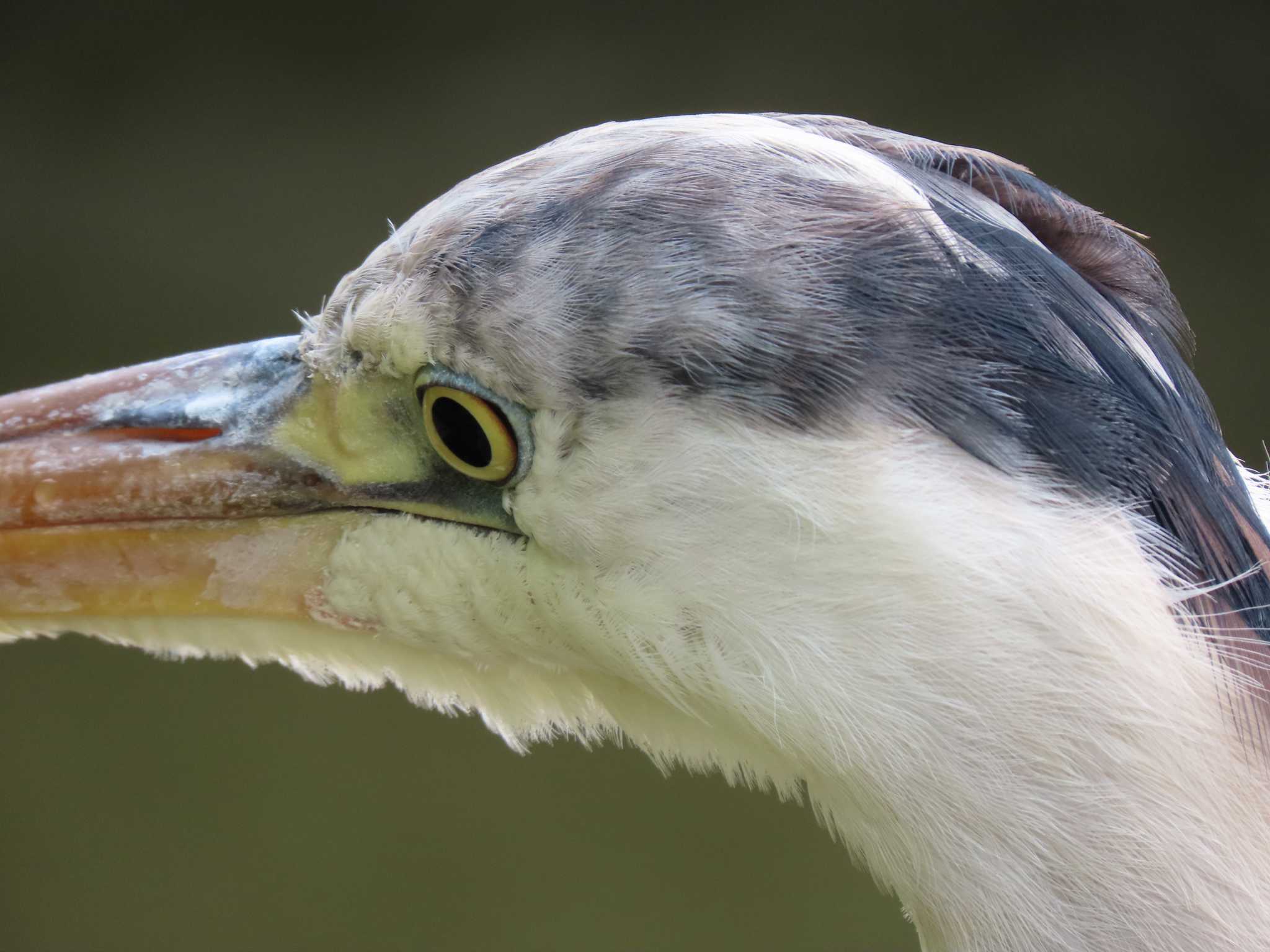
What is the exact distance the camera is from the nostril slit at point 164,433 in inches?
38.1

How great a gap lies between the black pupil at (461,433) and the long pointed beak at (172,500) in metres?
0.11

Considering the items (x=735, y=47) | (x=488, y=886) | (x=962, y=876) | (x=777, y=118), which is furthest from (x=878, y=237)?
(x=488, y=886)

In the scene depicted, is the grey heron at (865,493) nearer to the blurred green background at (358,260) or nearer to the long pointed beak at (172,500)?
the long pointed beak at (172,500)

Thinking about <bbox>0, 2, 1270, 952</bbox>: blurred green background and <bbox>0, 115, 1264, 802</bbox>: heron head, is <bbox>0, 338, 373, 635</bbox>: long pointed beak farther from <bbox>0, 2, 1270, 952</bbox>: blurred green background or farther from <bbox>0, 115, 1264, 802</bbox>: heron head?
<bbox>0, 2, 1270, 952</bbox>: blurred green background

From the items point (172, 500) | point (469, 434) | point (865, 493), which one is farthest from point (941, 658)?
point (172, 500)

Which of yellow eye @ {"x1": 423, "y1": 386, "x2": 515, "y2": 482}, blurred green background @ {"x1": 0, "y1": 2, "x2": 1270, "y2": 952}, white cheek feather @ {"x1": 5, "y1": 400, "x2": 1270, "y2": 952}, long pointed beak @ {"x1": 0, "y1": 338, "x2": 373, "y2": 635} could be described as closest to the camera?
white cheek feather @ {"x1": 5, "y1": 400, "x2": 1270, "y2": 952}

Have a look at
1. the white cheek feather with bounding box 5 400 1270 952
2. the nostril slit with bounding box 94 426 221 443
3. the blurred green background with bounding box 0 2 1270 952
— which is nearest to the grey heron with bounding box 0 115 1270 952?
the white cheek feather with bounding box 5 400 1270 952

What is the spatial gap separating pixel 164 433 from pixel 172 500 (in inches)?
2.3

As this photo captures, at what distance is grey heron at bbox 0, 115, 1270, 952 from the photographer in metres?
0.71

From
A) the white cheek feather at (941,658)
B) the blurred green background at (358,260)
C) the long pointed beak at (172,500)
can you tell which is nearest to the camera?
the white cheek feather at (941,658)

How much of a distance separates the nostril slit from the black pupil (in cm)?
21

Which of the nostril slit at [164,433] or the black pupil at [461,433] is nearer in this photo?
the black pupil at [461,433]

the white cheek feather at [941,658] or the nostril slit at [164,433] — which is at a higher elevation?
the white cheek feather at [941,658]

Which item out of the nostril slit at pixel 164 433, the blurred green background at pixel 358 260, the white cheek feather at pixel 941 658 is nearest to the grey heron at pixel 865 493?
the white cheek feather at pixel 941 658
